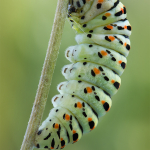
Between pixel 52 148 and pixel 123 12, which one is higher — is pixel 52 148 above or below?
below

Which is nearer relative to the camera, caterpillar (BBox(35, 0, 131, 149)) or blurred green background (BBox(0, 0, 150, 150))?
caterpillar (BBox(35, 0, 131, 149))

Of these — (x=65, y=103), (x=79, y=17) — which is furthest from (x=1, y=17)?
(x=65, y=103)

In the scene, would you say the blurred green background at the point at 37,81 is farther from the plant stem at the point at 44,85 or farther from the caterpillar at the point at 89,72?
the plant stem at the point at 44,85

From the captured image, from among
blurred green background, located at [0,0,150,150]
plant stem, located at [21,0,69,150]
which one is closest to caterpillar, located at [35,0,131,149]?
plant stem, located at [21,0,69,150]

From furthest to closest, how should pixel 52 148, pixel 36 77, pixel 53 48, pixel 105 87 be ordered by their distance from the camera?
pixel 36 77 → pixel 105 87 → pixel 52 148 → pixel 53 48

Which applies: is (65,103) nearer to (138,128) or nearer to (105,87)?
(105,87)

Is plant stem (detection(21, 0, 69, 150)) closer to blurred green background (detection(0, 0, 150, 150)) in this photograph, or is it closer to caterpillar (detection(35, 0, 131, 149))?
caterpillar (detection(35, 0, 131, 149))

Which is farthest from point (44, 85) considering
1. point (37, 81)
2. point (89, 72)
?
point (37, 81)
